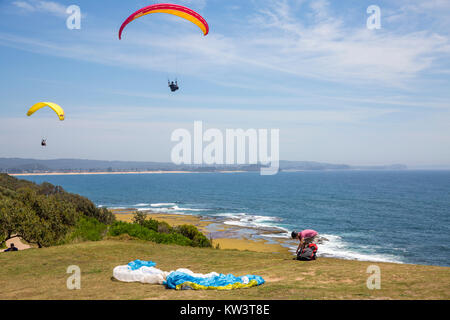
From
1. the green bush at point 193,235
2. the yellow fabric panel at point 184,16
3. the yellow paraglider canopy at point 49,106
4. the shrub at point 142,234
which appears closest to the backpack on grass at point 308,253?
the shrub at point 142,234

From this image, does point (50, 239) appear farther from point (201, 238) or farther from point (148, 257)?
point (201, 238)

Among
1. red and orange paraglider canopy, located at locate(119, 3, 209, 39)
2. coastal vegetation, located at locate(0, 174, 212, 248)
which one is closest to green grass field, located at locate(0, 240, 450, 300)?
coastal vegetation, located at locate(0, 174, 212, 248)

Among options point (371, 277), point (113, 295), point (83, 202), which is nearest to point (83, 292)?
point (113, 295)

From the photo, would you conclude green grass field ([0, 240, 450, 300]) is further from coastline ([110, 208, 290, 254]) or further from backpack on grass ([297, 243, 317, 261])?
coastline ([110, 208, 290, 254])

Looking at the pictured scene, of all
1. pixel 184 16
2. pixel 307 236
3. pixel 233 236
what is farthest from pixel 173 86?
pixel 233 236

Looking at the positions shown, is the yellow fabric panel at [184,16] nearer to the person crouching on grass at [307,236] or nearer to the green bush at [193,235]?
the person crouching on grass at [307,236]

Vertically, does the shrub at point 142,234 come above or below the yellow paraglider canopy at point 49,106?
below
